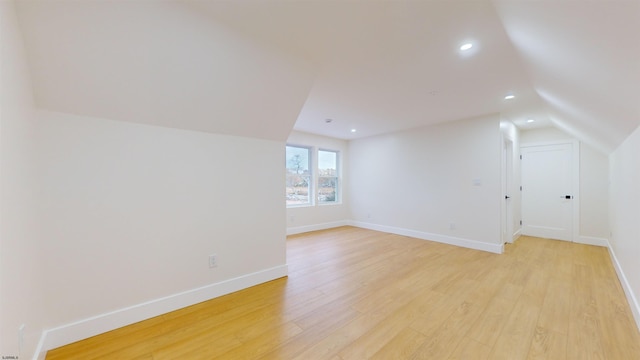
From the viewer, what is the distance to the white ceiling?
1.41 metres

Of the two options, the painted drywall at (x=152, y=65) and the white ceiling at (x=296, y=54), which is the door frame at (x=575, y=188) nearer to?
the white ceiling at (x=296, y=54)

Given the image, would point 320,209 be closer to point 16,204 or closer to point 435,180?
point 435,180

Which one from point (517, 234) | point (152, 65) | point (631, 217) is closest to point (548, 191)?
point (517, 234)

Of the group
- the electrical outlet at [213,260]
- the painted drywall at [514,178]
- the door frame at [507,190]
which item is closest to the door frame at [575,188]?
the painted drywall at [514,178]

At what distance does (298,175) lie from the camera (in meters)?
5.64

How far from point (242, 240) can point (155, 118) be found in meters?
1.51

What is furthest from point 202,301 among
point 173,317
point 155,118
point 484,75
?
point 484,75

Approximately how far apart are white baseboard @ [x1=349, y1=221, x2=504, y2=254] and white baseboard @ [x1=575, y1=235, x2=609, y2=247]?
2.07 metres

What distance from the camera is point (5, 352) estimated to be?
3.61 ft

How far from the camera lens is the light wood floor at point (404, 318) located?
1.69 meters

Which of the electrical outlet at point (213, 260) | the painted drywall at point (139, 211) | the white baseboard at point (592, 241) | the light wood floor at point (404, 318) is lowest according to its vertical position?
the light wood floor at point (404, 318)

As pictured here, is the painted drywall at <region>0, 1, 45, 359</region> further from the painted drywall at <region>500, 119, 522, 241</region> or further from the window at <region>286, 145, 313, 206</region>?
the painted drywall at <region>500, 119, 522, 241</region>

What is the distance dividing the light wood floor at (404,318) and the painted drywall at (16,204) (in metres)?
0.55

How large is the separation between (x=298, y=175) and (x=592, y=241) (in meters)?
5.97
